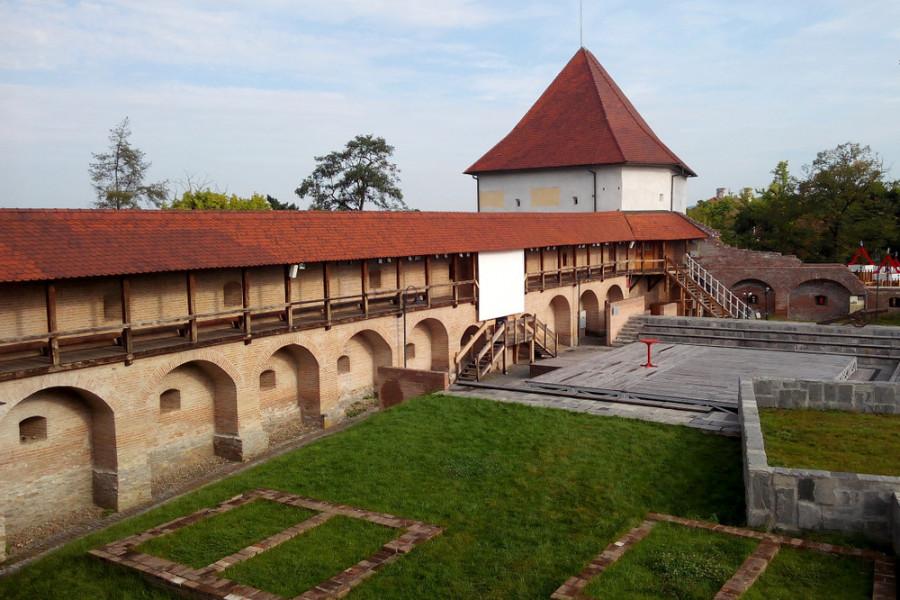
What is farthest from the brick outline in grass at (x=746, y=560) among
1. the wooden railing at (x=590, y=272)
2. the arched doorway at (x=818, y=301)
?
the arched doorway at (x=818, y=301)

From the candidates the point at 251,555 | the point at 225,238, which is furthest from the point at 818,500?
the point at 225,238

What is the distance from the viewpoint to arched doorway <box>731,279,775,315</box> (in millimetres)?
34469

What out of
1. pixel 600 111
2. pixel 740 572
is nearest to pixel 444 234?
pixel 740 572

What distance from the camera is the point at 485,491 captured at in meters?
11.6

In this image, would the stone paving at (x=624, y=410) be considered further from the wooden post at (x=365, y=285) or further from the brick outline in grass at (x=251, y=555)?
the brick outline in grass at (x=251, y=555)

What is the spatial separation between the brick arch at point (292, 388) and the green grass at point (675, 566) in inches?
392

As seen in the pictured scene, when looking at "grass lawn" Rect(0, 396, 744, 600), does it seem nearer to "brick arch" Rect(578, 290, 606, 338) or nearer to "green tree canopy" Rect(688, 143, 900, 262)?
"brick arch" Rect(578, 290, 606, 338)

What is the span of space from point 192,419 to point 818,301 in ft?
91.2

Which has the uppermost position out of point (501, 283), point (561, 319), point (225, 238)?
point (225, 238)

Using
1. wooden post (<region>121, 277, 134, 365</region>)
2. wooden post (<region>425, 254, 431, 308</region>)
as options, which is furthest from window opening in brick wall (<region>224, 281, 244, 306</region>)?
wooden post (<region>425, 254, 431, 308</region>)

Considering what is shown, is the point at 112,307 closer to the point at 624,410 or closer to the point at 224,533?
the point at 224,533

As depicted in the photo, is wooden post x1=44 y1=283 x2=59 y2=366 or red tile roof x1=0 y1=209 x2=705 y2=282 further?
red tile roof x1=0 y1=209 x2=705 y2=282

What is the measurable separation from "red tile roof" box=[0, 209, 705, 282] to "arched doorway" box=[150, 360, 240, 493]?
2.34 m

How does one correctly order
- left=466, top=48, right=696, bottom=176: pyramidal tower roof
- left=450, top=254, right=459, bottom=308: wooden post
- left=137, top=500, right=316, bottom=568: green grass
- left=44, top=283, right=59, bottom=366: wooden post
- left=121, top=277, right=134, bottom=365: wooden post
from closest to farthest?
left=137, top=500, right=316, bottom=568: green grass
left=44, top=283, right=59, bottom=366: wooden post
left=121, top=277, right=134, bottom=365: wooden post
left=450, top=254, right=459, bottom=308: wooden post
left=466, top=48, right=696, bottom=176: pyramidal tower roof
